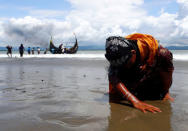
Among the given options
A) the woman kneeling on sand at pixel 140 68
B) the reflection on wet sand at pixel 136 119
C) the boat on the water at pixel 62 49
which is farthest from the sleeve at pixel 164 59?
the boat on the water at pixel 62 49

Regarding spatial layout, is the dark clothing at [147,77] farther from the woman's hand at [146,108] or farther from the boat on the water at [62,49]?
the boat on the water at [62,49]

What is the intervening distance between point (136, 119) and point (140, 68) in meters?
0.80

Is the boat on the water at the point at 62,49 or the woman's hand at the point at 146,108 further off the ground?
the boat on the water at the point at 62,49

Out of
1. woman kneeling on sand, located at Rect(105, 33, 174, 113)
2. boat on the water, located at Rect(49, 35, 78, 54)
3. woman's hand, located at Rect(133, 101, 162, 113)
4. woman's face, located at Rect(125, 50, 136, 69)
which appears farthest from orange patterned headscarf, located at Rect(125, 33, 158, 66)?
boat on the water, located at Rect(49, 35, 78, 54)

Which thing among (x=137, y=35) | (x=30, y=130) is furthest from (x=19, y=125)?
(x=137, y=35)

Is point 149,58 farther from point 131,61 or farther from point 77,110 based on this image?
point 77,110

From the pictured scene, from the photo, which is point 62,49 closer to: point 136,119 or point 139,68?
point 139,68

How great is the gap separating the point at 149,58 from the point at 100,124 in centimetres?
115

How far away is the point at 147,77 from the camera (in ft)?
9.02

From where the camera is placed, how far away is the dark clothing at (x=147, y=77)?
2580 millimetres

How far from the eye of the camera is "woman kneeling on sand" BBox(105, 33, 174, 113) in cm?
239

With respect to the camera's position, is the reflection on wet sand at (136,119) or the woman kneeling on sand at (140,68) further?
the woman kneeling on sand at (140,68)

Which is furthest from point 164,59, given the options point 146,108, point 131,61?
point 146,108

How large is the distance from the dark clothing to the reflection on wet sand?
35 cm
